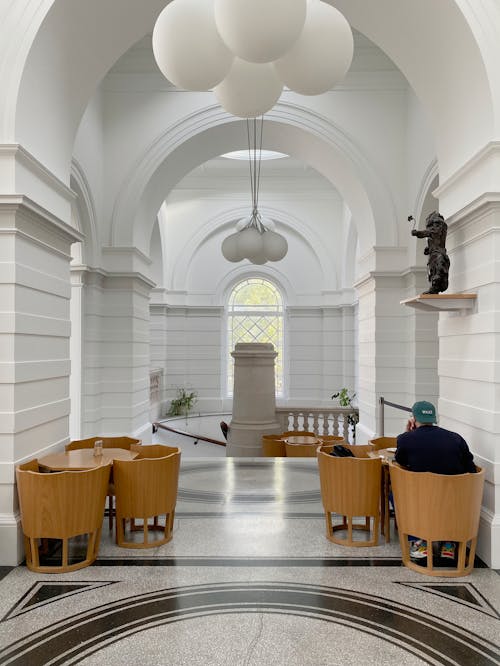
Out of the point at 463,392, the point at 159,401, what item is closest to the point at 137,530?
the point at 463,392

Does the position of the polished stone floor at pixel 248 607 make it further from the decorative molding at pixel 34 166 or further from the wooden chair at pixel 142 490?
the decorative molding at pixel 34 166

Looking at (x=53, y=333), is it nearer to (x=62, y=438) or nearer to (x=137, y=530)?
(x=62, y=438)

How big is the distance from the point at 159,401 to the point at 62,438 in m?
10.9

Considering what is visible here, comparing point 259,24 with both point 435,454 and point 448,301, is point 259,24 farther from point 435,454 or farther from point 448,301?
point 435,454

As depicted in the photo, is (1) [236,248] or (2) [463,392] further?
(1) [236,248]

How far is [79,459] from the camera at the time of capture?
5027mm

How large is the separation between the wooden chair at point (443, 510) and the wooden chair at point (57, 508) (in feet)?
8.47

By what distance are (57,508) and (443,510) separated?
3070mm

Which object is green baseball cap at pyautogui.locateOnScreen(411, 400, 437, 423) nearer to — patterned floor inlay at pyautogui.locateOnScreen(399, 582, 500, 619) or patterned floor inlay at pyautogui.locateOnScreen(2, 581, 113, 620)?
patterned floor inlay at pyautogui.locateOnScreen(399, 582, 500, 619)

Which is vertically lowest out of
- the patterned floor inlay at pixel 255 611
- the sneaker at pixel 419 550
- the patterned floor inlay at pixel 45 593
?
the patterned floor inlay at pixel 45 593

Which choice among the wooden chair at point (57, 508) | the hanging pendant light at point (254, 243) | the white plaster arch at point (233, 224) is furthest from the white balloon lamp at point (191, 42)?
the white plaster arch at point (233, 224)

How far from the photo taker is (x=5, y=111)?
15.6 feet

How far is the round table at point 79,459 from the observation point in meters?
4.70

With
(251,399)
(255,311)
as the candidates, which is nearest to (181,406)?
(255,311)
